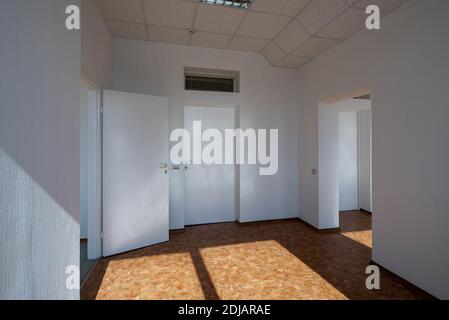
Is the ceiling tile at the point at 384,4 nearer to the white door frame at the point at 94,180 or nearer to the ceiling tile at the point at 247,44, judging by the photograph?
the ceiling tile at the point at 247,44

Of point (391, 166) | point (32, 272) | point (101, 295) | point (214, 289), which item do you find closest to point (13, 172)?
point (32, 272)

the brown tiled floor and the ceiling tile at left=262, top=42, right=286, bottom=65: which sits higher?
the ceiling tile at left=262, top=42, right=286, bottom=65

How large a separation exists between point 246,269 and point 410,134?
2.19 metres

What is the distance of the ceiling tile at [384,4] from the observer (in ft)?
7.23

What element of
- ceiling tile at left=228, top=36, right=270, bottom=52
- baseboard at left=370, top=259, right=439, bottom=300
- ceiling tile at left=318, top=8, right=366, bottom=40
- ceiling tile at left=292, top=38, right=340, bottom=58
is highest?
ceiling tile at left=228, top=36, right=270, bottom=52

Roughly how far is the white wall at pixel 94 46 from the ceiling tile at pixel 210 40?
1.23 metres

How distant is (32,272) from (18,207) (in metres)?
0.31

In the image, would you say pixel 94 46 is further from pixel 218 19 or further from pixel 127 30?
pixel 218 19

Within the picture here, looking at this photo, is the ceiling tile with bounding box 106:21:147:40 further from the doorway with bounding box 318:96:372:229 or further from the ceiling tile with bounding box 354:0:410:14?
the doorway with bounding box 318:96:372:229

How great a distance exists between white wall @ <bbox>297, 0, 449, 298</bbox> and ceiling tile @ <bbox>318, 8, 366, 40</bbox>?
11cm

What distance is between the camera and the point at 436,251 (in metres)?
1.93

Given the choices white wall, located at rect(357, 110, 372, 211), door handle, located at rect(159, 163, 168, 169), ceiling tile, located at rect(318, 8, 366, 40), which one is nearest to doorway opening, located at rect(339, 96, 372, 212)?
white wall, located at rect(357, 110, 372, 211)

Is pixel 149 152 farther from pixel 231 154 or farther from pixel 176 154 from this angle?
pixel 231 154

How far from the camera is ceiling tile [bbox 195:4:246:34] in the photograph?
106 inches
